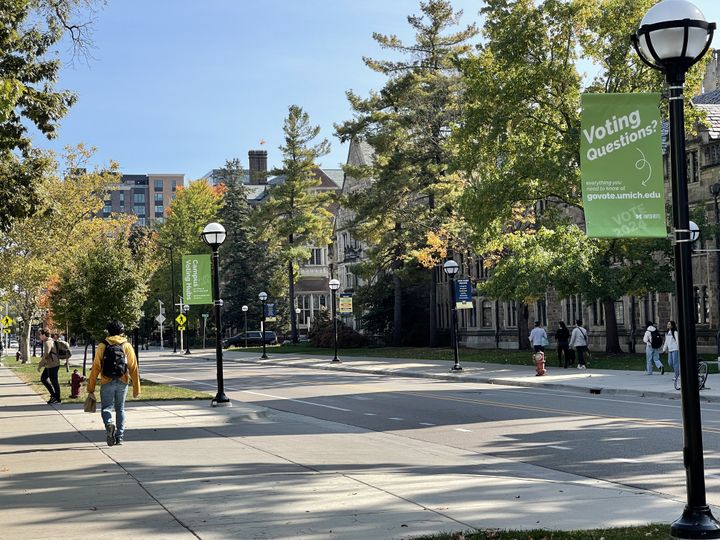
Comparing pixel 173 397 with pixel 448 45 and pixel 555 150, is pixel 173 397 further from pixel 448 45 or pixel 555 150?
pixel 448 45

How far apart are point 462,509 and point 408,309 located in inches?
2287

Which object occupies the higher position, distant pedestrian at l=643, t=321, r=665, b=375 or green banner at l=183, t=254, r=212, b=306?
green banner at l=183, t=254, r=212, b=306

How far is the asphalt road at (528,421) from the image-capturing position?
12.4 m

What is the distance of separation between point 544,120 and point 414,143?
16.7m

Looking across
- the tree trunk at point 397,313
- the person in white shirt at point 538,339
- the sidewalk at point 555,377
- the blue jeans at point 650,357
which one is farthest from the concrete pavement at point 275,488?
the tree trunk at point 397,313

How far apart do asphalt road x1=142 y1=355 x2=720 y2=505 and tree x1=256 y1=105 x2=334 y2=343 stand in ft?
143

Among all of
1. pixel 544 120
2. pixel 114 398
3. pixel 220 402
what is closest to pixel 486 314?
pixel 544 120

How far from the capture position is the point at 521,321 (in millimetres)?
50688

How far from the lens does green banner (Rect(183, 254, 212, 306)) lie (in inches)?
1014

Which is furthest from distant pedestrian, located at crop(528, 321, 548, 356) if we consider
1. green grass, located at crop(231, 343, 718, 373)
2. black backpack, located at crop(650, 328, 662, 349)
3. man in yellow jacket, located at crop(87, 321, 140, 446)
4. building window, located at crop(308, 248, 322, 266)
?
building window, located at crop(308, 248, 322, 266)

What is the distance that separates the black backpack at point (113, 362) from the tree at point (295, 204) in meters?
60.2

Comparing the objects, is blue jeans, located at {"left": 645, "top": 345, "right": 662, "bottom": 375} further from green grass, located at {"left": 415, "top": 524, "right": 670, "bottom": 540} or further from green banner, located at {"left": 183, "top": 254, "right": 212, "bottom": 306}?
green grass, located at {"left": 415, "top": 524, "right": 670, "bottom": 540}

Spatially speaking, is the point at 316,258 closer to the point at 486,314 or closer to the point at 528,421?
the point at 486,314

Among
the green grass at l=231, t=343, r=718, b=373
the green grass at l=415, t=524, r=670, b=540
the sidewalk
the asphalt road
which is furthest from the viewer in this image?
the green grass at l=231, t=343, r=718, b=373
